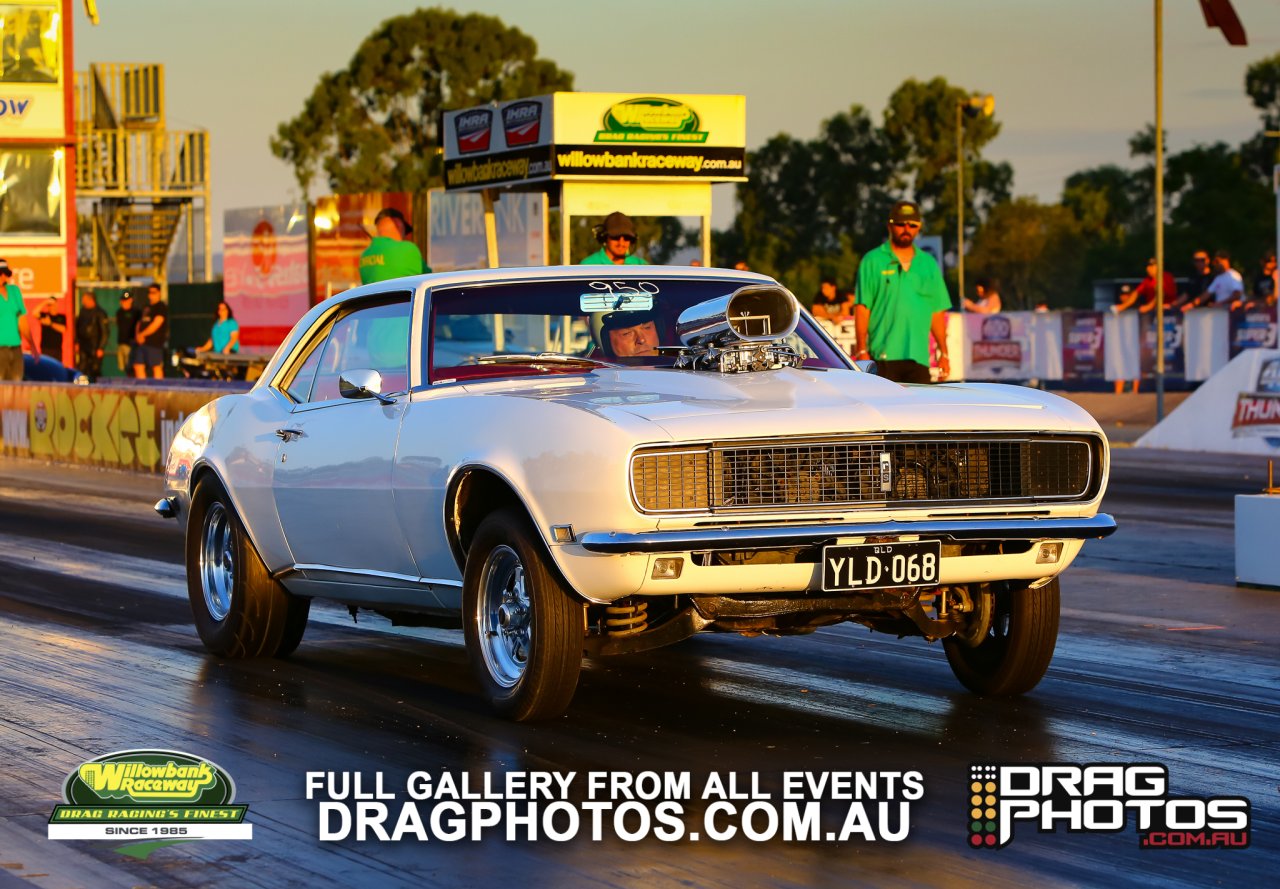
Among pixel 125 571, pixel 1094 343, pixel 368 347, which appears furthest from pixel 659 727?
pixel 1094 343

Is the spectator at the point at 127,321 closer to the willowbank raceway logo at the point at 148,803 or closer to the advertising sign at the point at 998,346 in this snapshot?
the advertising sign at the point at 998,346

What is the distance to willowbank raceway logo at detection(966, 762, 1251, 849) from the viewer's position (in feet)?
18.6

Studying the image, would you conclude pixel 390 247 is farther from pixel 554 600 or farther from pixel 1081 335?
pixel 1081 335

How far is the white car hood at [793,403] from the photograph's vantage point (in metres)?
6.88

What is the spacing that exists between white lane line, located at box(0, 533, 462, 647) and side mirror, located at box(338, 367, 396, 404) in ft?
6.18

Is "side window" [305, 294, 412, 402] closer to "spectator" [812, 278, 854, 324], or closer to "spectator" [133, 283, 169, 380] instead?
"spectator" [812, 278, 854, 324]

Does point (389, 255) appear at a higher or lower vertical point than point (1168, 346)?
higher

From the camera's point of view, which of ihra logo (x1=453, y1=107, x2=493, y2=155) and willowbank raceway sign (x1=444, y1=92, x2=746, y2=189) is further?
ihra logo (x1=453, y1=107, x2=493, y2=155)

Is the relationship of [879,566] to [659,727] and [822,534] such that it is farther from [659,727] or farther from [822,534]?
[659,727]

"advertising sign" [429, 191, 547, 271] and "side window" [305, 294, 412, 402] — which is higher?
"advertising sign" [429, 191, 547, 271]

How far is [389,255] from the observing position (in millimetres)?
14492

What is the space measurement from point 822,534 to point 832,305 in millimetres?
22505

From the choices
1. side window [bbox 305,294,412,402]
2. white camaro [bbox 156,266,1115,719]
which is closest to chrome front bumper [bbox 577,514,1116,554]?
white camaro [bbox 156,266,1115,719]

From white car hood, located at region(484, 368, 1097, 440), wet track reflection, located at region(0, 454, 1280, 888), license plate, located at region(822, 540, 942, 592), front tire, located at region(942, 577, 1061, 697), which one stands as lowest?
wet track reflection, located at region(0, 454, 1280, 888)
